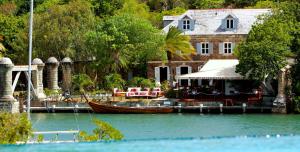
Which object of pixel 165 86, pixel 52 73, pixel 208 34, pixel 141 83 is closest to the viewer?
pixel 141 83

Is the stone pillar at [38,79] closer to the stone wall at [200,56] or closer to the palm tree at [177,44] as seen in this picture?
the stone wall at [200,56]

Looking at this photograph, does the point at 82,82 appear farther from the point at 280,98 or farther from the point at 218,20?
the point at 280,98

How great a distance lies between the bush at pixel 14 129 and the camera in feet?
103

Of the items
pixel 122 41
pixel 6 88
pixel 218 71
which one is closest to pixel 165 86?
pixel 122 41

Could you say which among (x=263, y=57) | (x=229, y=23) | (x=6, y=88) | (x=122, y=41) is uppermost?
(x=229, y=23)

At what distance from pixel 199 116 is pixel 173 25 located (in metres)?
18.8

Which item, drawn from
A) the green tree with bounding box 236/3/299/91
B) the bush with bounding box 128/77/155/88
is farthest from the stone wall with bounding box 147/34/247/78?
the green tree with bounding box 236/3/299/91

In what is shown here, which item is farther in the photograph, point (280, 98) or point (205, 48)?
point (205, 48)

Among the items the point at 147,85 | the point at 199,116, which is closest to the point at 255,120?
the point at 199,116

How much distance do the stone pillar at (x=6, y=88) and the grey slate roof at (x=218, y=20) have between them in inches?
780

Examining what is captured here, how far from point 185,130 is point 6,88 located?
1828cm

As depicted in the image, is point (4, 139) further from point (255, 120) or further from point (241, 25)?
point (241, 25)

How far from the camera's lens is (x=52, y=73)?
79.2 meters

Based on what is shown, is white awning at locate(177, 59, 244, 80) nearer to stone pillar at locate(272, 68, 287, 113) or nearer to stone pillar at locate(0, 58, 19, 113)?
stone pillar at locate(272, 68, 287, 113)
